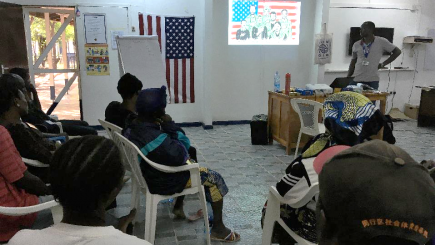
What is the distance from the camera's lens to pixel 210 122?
19.4 ft

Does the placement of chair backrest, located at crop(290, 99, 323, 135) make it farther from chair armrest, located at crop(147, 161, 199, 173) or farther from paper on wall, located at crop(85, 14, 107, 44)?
paper on wall, located at crop(85, 14, 107, 44)

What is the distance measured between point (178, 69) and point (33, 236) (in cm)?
495

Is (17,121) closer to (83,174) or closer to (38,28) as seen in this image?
(83,174)

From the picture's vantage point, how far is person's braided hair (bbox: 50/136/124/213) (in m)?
0.93

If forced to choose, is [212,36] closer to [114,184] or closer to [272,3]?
[272,3]

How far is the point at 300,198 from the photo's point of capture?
152cm

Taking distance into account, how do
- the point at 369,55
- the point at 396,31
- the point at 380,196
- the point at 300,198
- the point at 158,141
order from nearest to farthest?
the point at 380,196, the point at 300,198, the point at 158,141, the point at 369,55, the point at 396,31

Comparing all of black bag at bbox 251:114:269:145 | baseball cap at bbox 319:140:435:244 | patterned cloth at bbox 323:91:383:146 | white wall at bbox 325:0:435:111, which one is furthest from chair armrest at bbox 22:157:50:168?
white wall at bbox 325:0:435:111

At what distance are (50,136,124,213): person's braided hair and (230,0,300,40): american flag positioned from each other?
5.24m

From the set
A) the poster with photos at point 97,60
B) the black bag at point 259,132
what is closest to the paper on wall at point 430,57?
the black bag at point 259,132

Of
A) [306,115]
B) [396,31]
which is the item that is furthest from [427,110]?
[306,115]

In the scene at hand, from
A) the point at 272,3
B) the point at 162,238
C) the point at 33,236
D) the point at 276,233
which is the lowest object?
the point at 162,238

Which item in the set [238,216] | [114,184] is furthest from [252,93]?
[114,184]

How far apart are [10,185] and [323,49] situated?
206 inches
